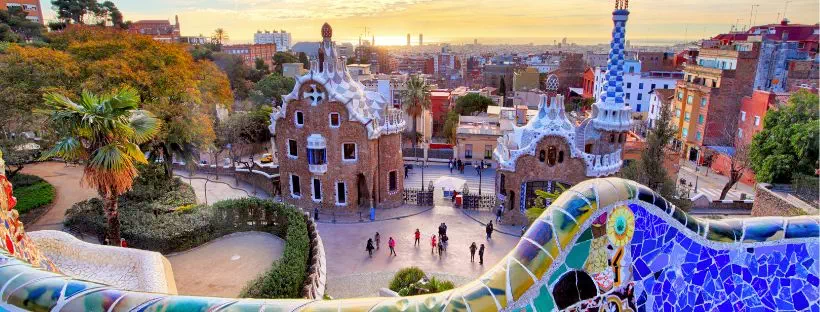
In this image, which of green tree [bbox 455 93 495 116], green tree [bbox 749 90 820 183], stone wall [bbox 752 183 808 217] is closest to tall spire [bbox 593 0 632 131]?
stone wall [bbox 752 183 808 217]

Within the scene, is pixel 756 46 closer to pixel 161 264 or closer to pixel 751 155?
pixel 751 155

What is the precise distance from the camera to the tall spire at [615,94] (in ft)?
78.6

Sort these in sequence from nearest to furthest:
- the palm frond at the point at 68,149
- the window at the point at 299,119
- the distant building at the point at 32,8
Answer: the palm frond at the point at 68,149 < the window at the point at 299,119 < the distant building at the point at 32,8

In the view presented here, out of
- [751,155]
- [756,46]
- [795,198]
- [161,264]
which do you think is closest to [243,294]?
[161,264]

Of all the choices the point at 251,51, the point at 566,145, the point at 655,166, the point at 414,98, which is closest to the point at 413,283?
the point at 566,145

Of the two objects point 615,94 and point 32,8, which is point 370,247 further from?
point 32,8

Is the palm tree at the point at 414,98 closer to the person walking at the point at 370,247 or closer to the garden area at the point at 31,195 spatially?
the person walking at the point at 370,247

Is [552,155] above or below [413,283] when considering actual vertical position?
above

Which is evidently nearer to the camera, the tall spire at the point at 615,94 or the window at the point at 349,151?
the tall spire at the point at 615,94

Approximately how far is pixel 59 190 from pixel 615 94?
2872cm

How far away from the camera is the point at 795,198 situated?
23.8 m

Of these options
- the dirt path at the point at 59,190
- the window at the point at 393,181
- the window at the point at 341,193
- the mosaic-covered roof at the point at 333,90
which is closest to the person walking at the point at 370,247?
the window at the point at 341,193

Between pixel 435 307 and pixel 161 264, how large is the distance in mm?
9500

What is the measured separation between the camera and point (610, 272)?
5273 millimetres
